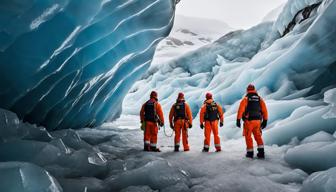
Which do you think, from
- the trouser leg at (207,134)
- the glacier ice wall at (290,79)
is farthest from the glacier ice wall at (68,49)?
the glacier ice wall at (290,79)

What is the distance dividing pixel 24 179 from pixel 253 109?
13.9ft

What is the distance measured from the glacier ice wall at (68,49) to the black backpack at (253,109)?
3.50 metres

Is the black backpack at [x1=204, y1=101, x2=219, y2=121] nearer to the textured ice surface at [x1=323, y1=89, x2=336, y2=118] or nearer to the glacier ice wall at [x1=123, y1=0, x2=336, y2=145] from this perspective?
the glacier ice wall at [x1=123, y1=0, x2=336, y2=145]

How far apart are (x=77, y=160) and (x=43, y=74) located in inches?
100

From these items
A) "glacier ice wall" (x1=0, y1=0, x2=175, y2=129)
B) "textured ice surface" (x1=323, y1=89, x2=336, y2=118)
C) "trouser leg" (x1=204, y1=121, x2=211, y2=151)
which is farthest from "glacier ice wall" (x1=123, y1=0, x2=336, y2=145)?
"glacier ice wall" (x1=0, y1=0, x2=175, y2=129)

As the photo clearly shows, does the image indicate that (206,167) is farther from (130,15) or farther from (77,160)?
(130,15)

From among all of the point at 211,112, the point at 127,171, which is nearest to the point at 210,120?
the point at 211,112

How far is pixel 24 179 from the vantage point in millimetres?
2457

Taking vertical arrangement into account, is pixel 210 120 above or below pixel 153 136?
above

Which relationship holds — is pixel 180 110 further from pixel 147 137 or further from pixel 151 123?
pixel 147 137

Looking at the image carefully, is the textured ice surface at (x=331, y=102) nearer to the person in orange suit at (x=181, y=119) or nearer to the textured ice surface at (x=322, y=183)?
the textured ice surface at (x=322, y=183)

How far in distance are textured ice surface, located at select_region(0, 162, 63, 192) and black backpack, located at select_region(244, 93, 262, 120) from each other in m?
3.93

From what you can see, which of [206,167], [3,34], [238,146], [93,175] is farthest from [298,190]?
[3,34]

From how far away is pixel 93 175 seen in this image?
4.13 metres
